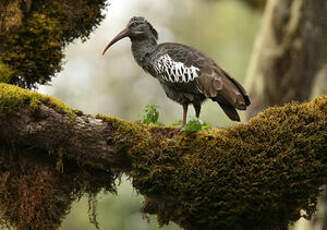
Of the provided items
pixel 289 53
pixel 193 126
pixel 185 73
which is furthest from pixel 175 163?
pixel 289 53

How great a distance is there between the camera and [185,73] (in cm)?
590

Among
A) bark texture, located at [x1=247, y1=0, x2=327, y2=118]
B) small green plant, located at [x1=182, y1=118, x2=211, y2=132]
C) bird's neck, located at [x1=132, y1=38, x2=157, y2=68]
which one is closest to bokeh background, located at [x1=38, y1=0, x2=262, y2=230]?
bark texture, located at [x1=247, y1=0, x2=327, y2=118]

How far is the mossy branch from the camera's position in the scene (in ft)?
15.2

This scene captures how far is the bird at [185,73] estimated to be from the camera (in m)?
5.60

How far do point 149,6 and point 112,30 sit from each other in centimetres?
172

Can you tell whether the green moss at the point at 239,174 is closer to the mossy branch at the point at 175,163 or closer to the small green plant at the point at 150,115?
the mossy branch at the point at 175,163

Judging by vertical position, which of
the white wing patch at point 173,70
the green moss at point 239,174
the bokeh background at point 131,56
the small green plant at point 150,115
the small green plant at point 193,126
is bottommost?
the green moss at point 239,174

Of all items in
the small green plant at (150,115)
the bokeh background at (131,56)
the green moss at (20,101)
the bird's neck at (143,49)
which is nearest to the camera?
the green moss at (20,101)

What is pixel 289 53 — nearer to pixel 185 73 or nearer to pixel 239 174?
pixel 185 73

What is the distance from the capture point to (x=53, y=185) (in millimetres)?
4844

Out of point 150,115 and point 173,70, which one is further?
point 173,70

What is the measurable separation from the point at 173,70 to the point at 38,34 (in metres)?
1.56

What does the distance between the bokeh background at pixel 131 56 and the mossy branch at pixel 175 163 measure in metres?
12.4

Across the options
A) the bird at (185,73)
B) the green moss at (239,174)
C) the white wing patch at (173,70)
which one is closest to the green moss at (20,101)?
the green moss at (239,174)
